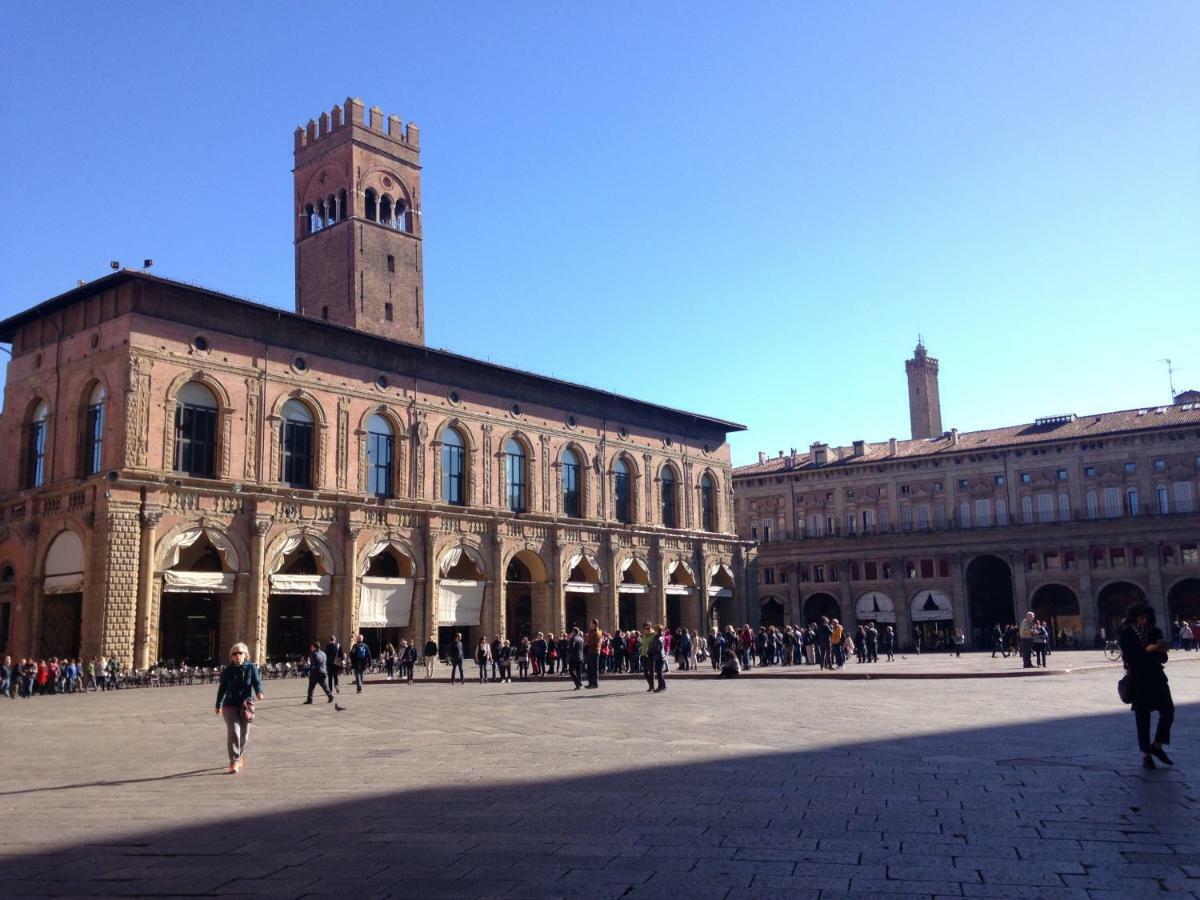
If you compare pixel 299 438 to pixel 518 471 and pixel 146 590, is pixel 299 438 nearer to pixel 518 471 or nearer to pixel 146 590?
pixel 146 590

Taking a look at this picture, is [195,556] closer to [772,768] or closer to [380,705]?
[380,705]

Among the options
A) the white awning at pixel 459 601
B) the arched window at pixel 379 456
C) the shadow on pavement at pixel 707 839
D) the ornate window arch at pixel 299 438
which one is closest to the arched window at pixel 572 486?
the white awning at pixel 459 601

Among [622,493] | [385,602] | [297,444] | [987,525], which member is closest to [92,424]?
[297,444]

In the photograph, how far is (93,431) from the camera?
32.9 meters

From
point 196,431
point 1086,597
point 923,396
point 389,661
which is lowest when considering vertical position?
point 389,661

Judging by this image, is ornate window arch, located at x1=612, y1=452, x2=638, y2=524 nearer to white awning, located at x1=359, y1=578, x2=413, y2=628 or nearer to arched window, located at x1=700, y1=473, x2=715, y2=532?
arched window, located at x1=700, y1=473, x2=715, y2=532

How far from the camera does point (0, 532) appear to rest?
3425 cm

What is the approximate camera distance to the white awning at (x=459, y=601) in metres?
40.3

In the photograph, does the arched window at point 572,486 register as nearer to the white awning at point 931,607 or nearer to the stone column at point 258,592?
the stone column at point 258,592

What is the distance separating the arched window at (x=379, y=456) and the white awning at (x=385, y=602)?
339 cm

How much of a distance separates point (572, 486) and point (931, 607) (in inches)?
1032

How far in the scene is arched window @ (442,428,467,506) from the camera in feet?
137

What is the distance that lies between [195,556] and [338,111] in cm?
2736

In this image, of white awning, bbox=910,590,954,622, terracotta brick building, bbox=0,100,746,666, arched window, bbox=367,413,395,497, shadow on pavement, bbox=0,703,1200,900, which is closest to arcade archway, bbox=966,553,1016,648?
white awning, bbox=910,590,954,622
